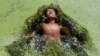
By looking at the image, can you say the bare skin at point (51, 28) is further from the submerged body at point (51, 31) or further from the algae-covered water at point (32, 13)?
the algae-covered water at point (32, 13)

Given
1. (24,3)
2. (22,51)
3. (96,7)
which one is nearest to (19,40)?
(22,51)

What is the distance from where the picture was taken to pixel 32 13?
430 centimetres

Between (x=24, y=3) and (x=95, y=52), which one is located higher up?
(x=24, y=3)

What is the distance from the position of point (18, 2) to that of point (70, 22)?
68cm

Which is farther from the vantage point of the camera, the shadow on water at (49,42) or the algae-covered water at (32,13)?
the algae-covered water at (32,13)

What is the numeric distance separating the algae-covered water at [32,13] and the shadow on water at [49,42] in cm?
9

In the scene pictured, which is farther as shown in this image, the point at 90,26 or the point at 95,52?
the point at 90,26

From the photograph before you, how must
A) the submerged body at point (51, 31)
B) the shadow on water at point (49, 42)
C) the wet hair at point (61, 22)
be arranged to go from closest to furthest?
the shadow on water at point (49, 42) → the submerged body at point (51, 31) → the wet hair at point (61, 22)

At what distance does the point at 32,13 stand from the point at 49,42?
0.61 m

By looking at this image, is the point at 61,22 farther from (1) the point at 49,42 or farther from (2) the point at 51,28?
(1) the point at 49,42

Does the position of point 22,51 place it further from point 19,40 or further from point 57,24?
point 57,24

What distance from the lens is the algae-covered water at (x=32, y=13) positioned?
4.03 meters

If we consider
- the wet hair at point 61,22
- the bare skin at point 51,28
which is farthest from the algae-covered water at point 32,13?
the bare skin at point 51,28

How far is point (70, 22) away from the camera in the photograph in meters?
4.13
